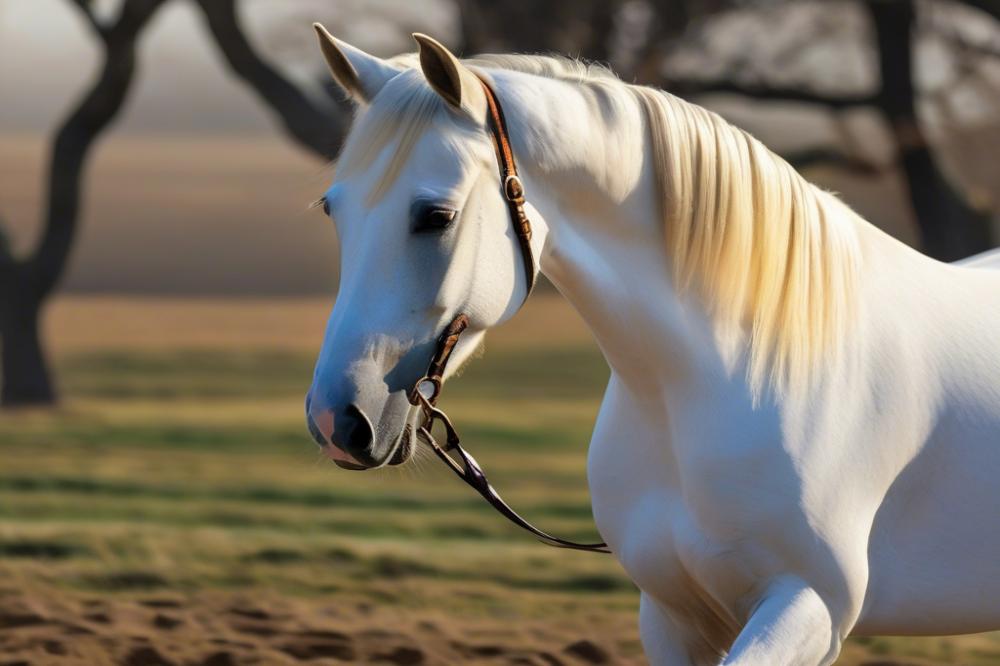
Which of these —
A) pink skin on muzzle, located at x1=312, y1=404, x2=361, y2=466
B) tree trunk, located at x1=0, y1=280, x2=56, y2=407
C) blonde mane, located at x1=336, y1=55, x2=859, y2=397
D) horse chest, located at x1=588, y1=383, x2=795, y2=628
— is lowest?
tree trunk, located at x1=0, y1=280, x2=56, y2=407

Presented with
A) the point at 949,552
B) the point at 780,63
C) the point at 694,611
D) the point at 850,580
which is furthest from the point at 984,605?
the point at 780,63

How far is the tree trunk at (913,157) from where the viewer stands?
14211mm

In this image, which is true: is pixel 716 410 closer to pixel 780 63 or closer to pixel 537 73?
pixel 537 73

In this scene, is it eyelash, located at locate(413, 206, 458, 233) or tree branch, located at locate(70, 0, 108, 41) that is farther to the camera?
tree branch, located at locate(70, 0, 108, 41)

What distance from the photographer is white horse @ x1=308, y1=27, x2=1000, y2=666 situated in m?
2.25

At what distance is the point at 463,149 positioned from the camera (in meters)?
2.27

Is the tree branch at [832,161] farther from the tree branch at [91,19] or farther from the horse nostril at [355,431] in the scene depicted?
the horse nostril at [355,431]

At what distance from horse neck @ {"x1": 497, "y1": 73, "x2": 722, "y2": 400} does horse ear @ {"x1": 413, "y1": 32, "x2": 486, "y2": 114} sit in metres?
0.08

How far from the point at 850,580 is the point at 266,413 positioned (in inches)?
525

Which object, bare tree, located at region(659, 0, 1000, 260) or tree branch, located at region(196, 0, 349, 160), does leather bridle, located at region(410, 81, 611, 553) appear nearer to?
tree branch, located at region(196, 0, 349, 160)

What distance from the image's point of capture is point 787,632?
236 centimetres

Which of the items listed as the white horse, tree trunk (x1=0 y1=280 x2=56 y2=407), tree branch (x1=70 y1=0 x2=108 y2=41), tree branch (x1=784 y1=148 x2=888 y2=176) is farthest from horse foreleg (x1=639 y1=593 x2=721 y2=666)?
tree trunk (x1=0 y1=280 x2=56 y2=407)

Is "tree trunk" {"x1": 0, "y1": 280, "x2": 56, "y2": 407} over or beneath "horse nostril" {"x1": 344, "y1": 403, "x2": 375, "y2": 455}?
beneath

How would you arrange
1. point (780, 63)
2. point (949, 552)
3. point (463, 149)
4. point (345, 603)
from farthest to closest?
point (780, 63) → point (345, 603) → point (949, 552) → point (463, 149)
